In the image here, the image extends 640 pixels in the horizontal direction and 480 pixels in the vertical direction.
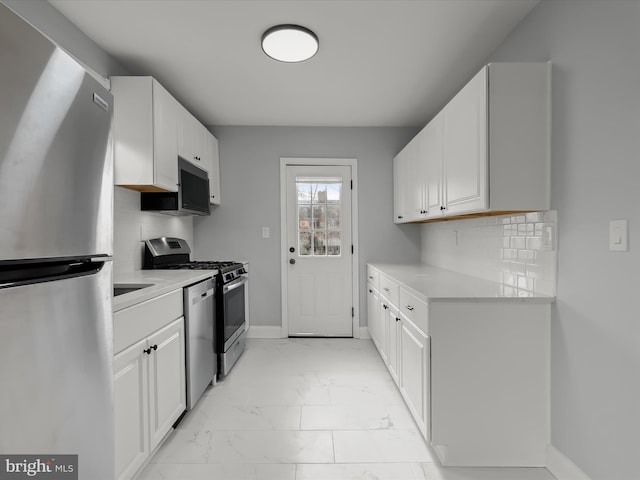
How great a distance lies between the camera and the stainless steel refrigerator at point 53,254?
2.21 ft

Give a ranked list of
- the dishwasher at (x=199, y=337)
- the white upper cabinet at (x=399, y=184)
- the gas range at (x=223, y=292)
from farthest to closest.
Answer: the white upper cabinet at (x=399, y=184)
the gas range at (x=223, y=292)
the dishwasher at (x=199, y=337)

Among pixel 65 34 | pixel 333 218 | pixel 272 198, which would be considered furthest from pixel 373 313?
pixel 65 34

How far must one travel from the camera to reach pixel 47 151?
0.75 meters

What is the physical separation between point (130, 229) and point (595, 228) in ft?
9.67

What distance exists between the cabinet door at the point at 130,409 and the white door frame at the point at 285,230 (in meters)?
2.23

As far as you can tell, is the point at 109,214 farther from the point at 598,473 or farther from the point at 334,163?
the point at 334,163

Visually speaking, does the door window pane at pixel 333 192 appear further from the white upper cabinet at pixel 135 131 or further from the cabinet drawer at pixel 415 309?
the white upper cabinet at pixel 135 131

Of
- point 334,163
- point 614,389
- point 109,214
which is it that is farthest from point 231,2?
point 614,389

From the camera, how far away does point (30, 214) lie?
2.34 ft

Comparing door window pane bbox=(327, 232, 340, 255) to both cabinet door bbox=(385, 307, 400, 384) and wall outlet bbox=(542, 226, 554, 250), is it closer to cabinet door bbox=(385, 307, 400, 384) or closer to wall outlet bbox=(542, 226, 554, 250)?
cabinet door bbox=(385, 307, 400, 384)

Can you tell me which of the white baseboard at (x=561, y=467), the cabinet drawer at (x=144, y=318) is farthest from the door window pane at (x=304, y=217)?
the white baseboard at (x=561, y=467)

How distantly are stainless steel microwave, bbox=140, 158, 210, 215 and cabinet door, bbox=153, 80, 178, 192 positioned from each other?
9cm

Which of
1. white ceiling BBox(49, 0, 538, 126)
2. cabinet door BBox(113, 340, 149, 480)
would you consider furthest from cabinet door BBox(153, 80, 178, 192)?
cabinet door BBox(113, 340, 149, 480)

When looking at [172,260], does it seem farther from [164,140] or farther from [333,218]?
[333,218]
